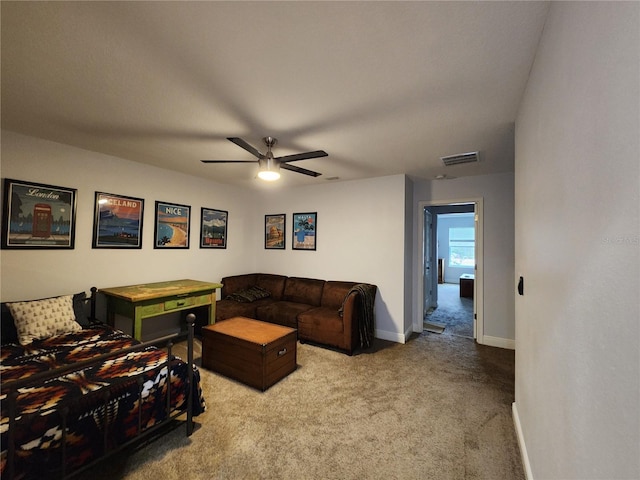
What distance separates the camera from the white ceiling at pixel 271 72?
1.27 metres

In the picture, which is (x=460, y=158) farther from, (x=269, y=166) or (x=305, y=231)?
(x=305, y=231)

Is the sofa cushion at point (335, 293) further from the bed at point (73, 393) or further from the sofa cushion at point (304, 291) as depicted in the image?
the bed at point (73, 393)

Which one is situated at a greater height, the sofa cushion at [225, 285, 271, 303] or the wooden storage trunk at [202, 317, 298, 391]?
the sofa cushion at [225, 285, 271, 303]

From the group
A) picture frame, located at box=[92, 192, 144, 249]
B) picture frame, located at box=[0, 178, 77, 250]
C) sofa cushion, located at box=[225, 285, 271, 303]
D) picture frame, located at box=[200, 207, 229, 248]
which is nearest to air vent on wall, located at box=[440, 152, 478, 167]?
sofa cushion, located at box=[225, 285, 271, 303]

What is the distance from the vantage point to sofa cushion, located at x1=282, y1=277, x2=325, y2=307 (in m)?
4.31

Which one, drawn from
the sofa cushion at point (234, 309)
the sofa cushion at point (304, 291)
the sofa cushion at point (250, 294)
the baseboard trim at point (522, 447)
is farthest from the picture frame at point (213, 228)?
the baseboard trim at point (522, 447)

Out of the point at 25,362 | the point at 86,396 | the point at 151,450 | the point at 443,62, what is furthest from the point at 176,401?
the point at 443,62

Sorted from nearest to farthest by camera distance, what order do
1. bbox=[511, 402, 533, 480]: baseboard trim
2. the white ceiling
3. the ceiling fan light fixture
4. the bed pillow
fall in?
the white ceiling
bbox=[511, 402, 533, 480]: baseboard trim
the bed pillow
the ceiling fan light fixture

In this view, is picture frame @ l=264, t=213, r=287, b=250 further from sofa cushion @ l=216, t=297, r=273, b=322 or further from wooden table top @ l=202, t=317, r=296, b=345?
wooden table top @ l=202, t=317, r=296, b=345

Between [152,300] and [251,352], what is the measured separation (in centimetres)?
136

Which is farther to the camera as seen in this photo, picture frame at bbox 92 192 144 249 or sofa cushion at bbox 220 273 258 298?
sofa cushion at bbox 220 273 258 298

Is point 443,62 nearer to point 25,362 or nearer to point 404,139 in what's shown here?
point 404,139

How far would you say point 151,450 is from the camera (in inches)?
69.9

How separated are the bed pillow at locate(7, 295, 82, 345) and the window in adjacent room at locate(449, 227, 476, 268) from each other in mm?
10315
